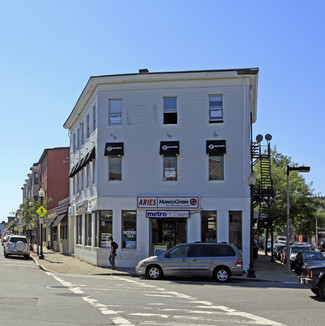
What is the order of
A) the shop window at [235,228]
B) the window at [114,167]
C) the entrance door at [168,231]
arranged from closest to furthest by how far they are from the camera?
the shop window at [235,228]
the entrance door at [168,231]
the window at [114,167]

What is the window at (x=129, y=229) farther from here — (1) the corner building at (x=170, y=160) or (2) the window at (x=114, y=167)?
(2) the window at (x=114, y=167)

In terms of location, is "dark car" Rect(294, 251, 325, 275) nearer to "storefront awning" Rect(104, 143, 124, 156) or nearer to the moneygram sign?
the moneygram sign

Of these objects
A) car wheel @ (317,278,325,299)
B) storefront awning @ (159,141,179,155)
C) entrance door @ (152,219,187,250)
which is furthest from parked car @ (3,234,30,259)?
car wheel @ (317,278,325,299)

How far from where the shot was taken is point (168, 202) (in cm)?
2636

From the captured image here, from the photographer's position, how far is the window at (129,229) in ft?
88.0

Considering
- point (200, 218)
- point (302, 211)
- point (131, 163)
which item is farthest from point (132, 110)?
point (302, 211)

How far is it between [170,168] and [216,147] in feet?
9.22

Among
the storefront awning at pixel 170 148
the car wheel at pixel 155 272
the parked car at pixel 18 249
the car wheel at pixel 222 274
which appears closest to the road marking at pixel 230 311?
the car wheel at pixel 222 274

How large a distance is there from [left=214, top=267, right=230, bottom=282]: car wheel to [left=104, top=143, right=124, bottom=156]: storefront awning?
969 cm

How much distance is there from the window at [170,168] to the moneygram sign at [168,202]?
1144 millimetres

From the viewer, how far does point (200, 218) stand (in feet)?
86.2

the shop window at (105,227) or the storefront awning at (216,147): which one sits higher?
the storefront awning at (216,147)

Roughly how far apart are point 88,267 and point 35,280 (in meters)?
7.95

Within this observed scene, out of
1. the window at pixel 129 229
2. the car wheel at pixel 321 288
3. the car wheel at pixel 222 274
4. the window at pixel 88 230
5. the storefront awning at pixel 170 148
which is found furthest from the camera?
the window at pixel 88 230
